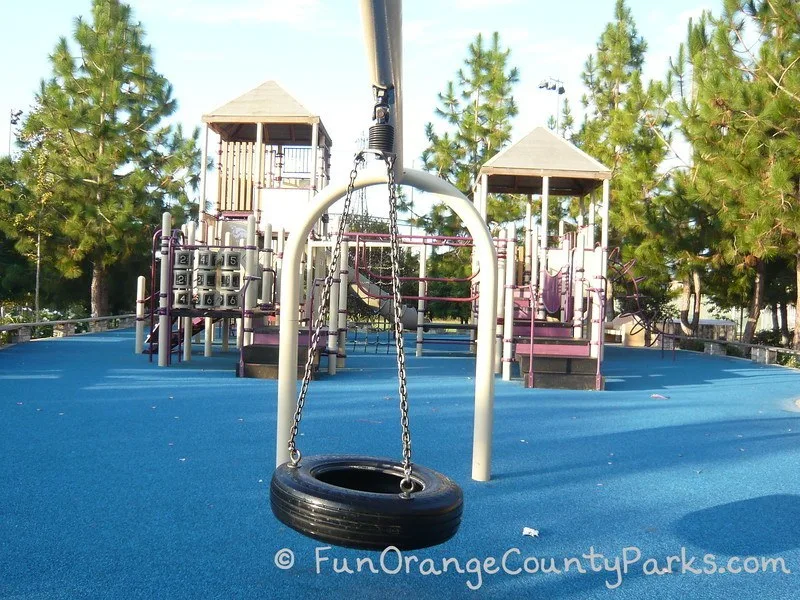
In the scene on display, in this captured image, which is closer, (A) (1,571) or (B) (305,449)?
(A) (1,571)

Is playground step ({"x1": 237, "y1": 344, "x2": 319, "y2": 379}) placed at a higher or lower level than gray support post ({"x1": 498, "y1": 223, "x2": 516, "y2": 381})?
lower

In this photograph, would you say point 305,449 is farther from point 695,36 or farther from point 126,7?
point 126,7

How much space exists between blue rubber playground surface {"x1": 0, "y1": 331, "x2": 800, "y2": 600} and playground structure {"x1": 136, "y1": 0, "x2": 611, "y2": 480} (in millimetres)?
809

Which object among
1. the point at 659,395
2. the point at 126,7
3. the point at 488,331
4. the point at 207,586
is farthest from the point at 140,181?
the point at 207,586

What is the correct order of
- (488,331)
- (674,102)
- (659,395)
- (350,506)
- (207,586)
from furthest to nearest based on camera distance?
(674,102)
(659,395)
(488,331)
(207,586)
(350,506)

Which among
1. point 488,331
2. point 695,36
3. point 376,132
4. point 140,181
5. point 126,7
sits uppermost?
point 126,7

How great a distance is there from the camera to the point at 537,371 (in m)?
10.3

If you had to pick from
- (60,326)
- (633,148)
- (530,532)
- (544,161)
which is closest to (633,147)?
(633,148)

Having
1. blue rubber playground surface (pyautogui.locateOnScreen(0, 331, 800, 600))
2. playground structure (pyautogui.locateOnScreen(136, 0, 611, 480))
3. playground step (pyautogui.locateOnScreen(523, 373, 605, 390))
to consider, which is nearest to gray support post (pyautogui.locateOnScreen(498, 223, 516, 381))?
playground structure (pyautogui.locateOnScreen(136, 0, 611, 480))

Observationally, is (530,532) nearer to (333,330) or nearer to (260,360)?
(260,360)

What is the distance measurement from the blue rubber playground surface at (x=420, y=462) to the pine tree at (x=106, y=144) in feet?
47.6

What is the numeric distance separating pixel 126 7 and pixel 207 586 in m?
24.1

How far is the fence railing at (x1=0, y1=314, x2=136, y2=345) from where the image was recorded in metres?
15.0

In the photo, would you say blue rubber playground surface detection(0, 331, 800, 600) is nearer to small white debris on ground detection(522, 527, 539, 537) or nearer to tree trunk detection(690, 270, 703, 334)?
small white debris on ground detection(522, 527, 539, 537)
